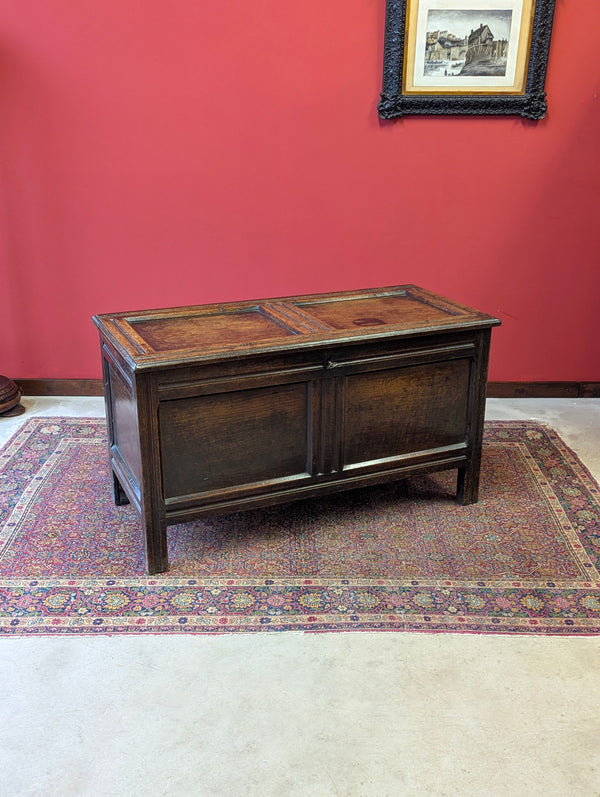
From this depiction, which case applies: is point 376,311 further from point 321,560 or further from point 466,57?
point 466,57

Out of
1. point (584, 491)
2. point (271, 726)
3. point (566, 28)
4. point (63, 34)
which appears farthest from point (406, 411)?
point (63, 34)

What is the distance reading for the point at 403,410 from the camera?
337cm

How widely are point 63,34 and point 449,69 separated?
6.64 feet

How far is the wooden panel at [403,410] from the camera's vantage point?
328 centimetres

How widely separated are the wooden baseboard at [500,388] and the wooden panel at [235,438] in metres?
Answer: 1.95

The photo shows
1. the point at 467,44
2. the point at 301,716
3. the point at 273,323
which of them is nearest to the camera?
the point at 301,716

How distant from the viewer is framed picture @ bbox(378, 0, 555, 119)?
4207 mm

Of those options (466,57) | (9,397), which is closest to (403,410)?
Answer: (466,57)

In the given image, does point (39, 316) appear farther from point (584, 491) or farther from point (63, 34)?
point (584, 491)

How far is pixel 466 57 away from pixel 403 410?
2116 millimetres

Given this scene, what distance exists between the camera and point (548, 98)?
173 inches

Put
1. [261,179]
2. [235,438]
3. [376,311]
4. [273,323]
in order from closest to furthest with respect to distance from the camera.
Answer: [235,438], [273,323], [376,311], [261,179]

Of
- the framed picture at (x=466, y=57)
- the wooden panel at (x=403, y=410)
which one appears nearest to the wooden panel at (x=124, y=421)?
A: the wooden panel at (x=403, y=410)

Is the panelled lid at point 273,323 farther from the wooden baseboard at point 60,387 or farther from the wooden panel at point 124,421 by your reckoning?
the wooden baseboard at point 60,387
